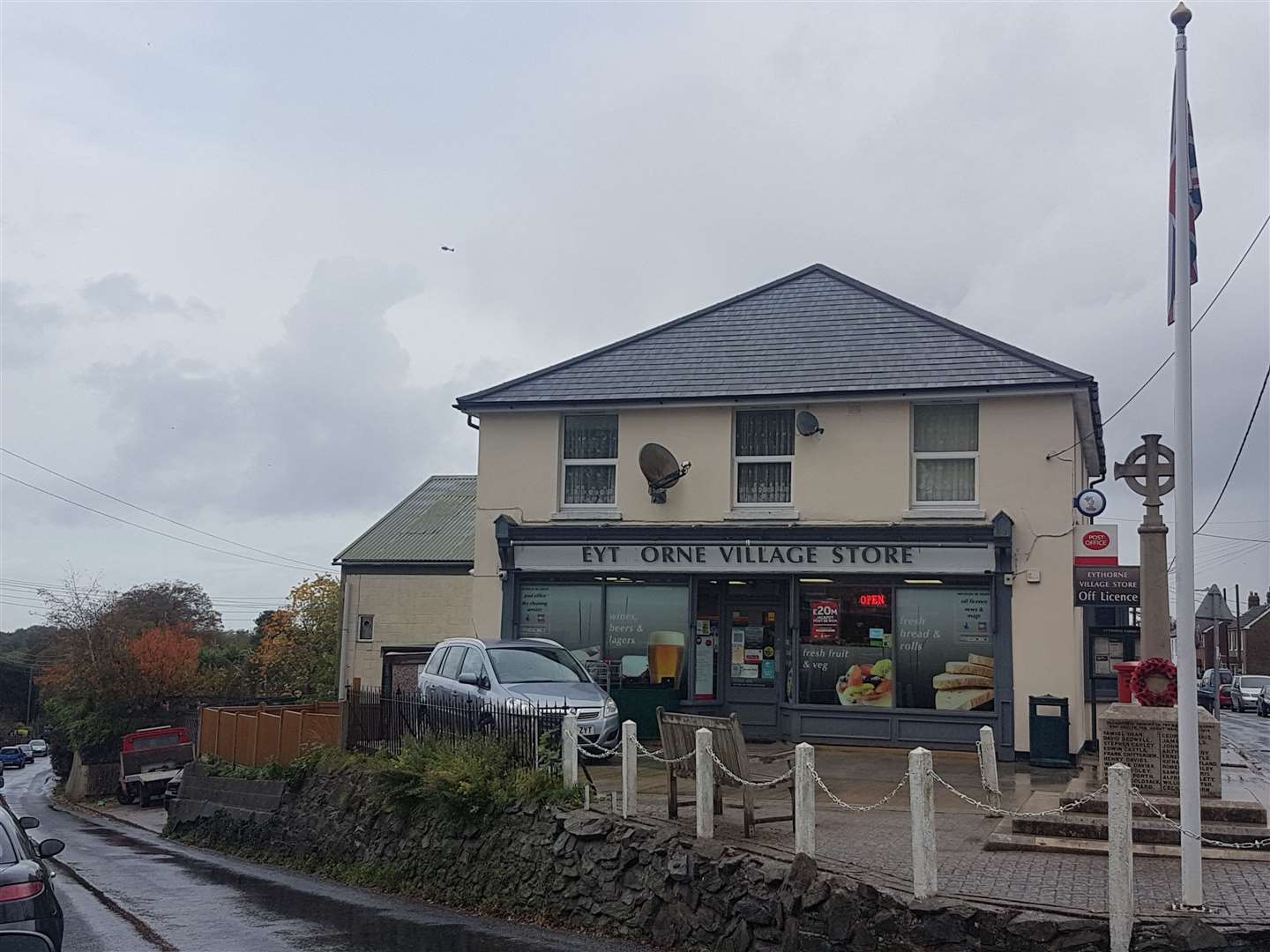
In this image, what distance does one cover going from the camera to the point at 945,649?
62.1 feet

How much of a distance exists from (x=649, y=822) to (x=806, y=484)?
9.10 m

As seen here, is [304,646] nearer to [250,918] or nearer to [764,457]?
[764,457]

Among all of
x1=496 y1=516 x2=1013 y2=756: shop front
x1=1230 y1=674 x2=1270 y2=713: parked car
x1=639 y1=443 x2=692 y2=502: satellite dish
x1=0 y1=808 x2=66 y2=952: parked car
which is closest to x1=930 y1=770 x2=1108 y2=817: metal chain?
x1=496 y1=516 x2=1013 y2=756: shop front

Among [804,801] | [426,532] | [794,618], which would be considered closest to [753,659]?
[794,618]

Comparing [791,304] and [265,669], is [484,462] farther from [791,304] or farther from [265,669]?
[265,669]

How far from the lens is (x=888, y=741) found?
62.1ft

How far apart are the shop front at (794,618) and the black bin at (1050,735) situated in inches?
24.8

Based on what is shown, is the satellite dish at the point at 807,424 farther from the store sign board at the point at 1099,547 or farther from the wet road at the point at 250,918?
the wet road at the point at 250,918

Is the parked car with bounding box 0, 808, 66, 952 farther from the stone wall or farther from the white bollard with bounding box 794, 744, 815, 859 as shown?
the white bollard with bounding box 794, 744, 815, 859

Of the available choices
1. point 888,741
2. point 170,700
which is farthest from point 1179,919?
point 170,700

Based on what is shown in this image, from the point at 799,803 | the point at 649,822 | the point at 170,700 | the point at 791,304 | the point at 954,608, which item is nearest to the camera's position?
the point at 799,803

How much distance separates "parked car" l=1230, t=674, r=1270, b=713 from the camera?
49875 mm

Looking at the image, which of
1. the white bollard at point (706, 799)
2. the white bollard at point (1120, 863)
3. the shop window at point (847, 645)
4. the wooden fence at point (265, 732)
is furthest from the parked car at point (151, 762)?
the white bollard at point (1120, 863)

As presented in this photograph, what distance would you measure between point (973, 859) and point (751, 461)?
10.6m
